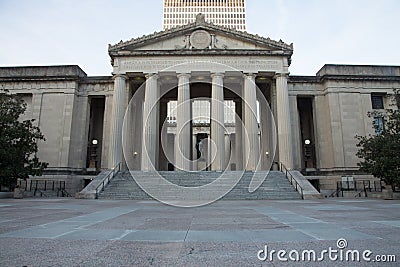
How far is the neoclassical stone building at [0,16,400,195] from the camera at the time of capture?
3022 centimetres

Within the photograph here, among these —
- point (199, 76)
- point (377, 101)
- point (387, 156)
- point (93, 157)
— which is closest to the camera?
point (387, 156)

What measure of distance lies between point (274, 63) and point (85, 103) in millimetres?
22960

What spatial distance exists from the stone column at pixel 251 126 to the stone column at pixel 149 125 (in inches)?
390

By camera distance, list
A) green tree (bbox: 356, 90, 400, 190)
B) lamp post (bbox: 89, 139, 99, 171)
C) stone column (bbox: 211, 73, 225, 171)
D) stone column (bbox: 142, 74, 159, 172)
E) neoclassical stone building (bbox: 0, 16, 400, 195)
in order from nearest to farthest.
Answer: green tree (bbox: 356, 90, 400, 190)
stone column (bbox: 211, 73, 225, 171)
stone column (bbox: 142, 74, 159, 172)
neoclassical stone building (bbox: 0, 16, 400, 195)
lamp post (bbox: 89, 139, 99, 171)

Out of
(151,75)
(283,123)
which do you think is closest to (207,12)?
(151,75)

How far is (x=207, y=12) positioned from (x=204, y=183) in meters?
123

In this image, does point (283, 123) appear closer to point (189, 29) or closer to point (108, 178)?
point (189, 29)

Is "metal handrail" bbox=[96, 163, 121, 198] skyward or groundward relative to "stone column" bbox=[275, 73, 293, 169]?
groundward

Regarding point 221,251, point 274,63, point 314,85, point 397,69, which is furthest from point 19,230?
point 397,69

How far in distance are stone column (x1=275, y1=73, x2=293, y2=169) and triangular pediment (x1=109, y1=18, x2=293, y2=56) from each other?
3486 millimetres

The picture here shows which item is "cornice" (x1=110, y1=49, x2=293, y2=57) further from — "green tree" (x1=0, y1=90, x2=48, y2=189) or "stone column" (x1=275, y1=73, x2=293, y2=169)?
"green tree" (x1=0, y1=90, x2=48, y2=189)

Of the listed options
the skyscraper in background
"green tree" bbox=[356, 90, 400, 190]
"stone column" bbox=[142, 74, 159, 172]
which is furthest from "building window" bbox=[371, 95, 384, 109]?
the skyscraper in background

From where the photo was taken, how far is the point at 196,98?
30.5 meters

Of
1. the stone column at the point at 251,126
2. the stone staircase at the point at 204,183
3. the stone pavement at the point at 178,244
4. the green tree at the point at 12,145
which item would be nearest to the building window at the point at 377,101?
the stone column at the point at 251,126
